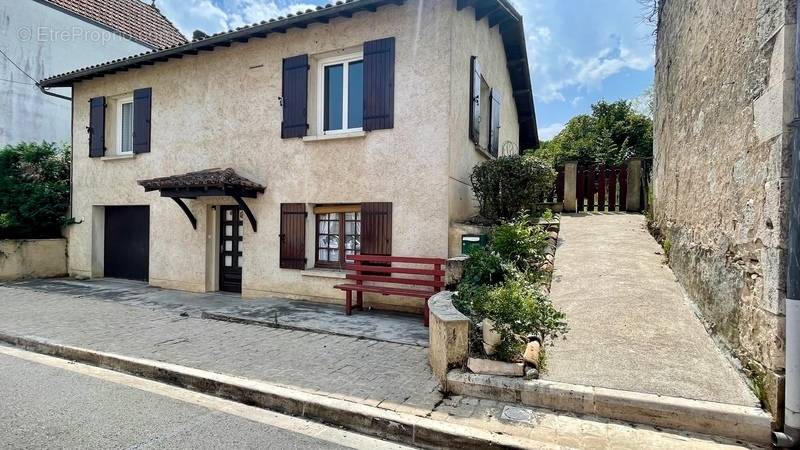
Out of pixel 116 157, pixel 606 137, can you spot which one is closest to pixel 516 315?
pixel 116 157

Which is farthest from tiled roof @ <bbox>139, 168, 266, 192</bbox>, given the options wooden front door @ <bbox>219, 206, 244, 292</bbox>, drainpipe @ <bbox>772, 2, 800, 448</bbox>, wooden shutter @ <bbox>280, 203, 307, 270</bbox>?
drainpipe @ <bbox>772, 2, 800, 448</bbox>

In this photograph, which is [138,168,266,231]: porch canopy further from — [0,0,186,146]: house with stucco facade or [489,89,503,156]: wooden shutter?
[0,0,186,146]: house with stucco facade

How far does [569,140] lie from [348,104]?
16.6m

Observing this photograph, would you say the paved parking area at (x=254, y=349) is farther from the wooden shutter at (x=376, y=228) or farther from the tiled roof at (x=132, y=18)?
the tiled roof at (x=132, y=18)

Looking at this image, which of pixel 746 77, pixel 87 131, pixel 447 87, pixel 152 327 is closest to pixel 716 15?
pixel 746 77

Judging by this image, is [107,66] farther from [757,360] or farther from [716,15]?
Answer: [757,360]

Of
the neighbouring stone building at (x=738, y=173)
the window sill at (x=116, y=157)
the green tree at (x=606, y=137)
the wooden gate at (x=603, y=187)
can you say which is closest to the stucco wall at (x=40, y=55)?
the window sill at (x=116, y=157)

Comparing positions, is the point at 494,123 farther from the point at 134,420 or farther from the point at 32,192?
the point at 32,192

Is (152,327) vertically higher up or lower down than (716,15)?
lower down

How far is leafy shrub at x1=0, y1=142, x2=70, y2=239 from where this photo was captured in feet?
36.3

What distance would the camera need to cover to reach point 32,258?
1103 centimetres

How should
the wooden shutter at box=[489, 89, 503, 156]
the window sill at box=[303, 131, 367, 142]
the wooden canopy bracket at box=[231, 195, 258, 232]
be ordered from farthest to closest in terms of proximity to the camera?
the wooden shutter at box=[489, 89, 503, 156]
the wooden canopy bracket at box=[231, 195, 258, 232]
the window sill at box=[303, 131, 367, 142]

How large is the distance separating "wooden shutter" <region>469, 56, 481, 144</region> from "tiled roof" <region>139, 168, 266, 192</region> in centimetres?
434

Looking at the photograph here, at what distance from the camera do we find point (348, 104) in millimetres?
8031
